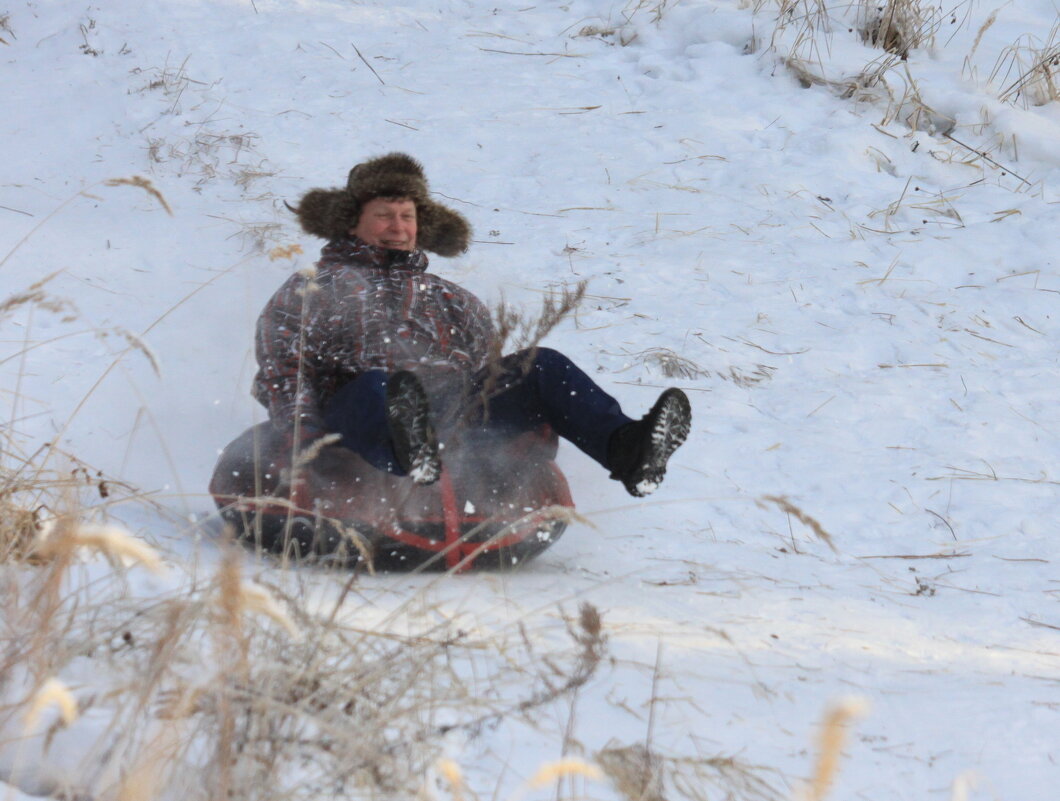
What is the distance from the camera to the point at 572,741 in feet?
5.23

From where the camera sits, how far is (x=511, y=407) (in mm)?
3082

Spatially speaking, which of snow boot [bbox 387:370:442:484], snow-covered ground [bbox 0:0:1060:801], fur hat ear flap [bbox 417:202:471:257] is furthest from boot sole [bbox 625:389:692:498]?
fur hat ear flap [bbox 417:202:471:257]

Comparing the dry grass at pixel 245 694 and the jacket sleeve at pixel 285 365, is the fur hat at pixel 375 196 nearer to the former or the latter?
the jacket sleeve at pixel 285 365

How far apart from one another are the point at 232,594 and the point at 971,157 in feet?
17.7

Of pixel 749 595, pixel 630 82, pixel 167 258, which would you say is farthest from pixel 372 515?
pixel 630 82

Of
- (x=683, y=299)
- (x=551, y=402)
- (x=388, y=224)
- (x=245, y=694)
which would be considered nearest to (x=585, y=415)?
(x=551, y=402)

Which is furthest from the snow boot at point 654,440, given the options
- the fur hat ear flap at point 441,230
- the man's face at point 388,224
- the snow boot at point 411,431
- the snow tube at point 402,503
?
the fur hat ear flap at point 441,230

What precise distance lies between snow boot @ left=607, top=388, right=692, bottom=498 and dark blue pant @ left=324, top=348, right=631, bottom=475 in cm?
11

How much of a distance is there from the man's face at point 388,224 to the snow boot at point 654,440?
3.68 ft

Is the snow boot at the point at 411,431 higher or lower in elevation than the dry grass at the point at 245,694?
lower

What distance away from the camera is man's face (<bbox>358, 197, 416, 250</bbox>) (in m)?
3.48

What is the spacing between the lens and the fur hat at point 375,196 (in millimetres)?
3531

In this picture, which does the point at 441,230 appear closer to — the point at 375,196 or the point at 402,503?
the point at 375,196

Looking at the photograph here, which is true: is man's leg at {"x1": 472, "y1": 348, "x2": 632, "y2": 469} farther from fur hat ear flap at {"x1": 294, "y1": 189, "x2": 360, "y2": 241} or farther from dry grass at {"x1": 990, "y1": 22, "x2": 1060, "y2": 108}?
dry grass at {"x1": 990, "y1": 22, "x2": 1060, "y2": 108}
